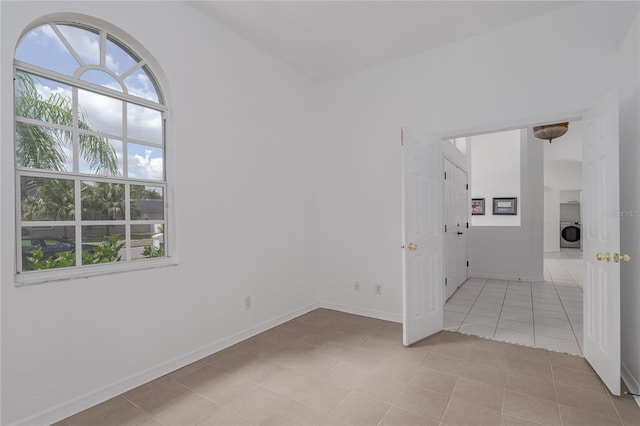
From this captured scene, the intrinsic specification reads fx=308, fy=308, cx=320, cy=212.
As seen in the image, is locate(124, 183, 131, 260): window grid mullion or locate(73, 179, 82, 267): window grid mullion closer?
locate(73, 179, 82, 267): window grid mullion

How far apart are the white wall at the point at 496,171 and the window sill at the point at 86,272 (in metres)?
6.13

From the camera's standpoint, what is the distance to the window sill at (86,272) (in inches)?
73.0

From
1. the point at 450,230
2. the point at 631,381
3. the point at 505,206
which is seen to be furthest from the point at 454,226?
the point at 631,381

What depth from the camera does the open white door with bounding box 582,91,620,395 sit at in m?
2.14

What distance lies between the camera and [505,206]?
677 cm

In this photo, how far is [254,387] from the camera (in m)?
2.30

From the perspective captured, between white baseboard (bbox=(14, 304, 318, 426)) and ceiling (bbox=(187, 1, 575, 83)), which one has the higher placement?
ceiling (bbox=(187, 1, 575, 83))

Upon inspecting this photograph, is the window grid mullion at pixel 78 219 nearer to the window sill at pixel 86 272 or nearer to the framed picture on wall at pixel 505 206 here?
the window sill at pixel 86 272

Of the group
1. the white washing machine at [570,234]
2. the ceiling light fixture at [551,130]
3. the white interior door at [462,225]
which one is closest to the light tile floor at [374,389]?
the white interior door at [462,225]

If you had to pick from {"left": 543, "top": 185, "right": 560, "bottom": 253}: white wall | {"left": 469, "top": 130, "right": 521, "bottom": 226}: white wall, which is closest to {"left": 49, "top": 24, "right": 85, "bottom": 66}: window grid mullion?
{"left": 469, "top": 130, "right": 521, "bottom": 226}: white wall

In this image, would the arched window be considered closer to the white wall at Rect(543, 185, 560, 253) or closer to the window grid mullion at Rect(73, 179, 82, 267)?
the window grid mullion at Rect(73, 179, 82, 267)

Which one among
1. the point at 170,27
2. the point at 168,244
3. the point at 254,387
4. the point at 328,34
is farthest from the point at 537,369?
the point at 170,27

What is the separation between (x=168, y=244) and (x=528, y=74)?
144 inches

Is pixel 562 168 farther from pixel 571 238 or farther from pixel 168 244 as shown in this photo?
pixel 168 244
